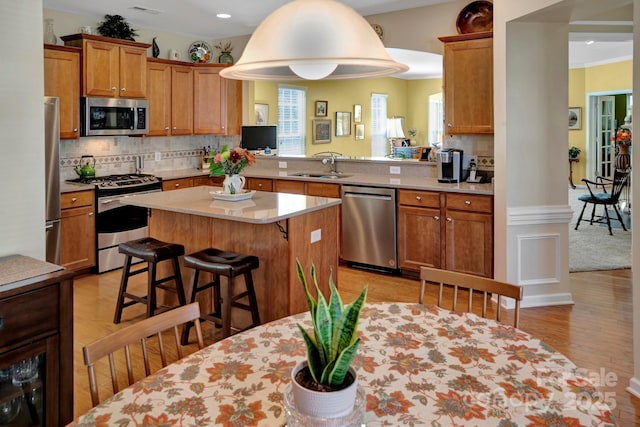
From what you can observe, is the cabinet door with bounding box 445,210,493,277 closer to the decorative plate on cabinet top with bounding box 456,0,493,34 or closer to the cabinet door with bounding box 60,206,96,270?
the decorative plate on cabinet top with bounding box 456,0,493,34

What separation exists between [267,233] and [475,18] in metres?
3.09

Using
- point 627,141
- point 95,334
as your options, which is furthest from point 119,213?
point 627,141

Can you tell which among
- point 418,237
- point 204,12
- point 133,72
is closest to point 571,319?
point 418,237

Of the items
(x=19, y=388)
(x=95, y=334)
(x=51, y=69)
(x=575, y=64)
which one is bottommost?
(x=95, y=334)

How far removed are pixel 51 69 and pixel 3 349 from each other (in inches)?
152

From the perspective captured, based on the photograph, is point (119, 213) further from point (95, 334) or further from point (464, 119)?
point (464, 119)

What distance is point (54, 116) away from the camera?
4.52m

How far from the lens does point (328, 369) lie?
1.12 m

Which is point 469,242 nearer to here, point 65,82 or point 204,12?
point 204,12

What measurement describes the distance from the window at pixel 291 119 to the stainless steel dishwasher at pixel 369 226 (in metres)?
4.36

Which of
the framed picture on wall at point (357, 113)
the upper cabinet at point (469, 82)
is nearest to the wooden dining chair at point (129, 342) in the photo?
the upper cabinet at point (469, 82)

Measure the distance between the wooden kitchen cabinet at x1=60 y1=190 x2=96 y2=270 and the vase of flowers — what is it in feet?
6.17

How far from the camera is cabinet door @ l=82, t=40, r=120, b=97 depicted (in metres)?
5.16

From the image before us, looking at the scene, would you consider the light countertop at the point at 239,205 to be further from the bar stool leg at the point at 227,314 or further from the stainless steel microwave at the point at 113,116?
the stainless steel microwave at the point at 113,116
